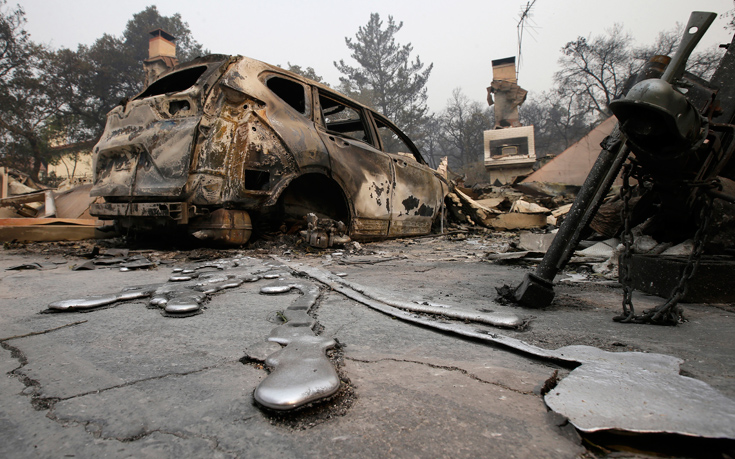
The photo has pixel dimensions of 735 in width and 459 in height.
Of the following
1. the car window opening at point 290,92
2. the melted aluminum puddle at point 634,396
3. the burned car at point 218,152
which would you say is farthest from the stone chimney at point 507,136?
the melted aluminum puddle at point 634,396

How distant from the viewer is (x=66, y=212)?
6340 mm

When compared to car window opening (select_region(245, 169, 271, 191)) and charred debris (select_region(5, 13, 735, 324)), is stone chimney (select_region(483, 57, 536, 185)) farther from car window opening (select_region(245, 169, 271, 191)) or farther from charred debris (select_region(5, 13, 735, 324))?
car window opening (select_region(245, 169, 271, 191))

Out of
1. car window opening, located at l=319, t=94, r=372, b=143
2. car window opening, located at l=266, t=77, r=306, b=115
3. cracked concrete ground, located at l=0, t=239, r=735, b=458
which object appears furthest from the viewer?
car window opening, located at l=319, t=94, r=372, b=143

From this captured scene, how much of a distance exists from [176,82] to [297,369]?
12.1ft

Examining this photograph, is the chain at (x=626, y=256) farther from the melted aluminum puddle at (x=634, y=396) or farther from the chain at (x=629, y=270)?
the melted aluminum puddle at (x=634, y=396)

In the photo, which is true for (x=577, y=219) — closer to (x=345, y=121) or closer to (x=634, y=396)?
(x=634, y=396)

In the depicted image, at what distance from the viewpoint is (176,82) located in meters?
3.63

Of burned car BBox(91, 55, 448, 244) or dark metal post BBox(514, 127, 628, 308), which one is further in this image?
burned car BBox(91, 55, 448, 244)

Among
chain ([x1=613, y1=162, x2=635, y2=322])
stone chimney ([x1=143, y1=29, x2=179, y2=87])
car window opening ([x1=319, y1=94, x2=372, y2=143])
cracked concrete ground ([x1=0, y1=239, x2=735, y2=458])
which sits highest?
stone chimney ([x1=143, y1=29, x2=179, y2=87])

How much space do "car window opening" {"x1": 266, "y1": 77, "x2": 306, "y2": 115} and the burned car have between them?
0.04ft

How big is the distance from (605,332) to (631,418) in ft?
2.34

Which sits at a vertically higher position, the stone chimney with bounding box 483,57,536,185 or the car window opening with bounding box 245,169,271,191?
the stone chimney with bounding box 483,57,536,185

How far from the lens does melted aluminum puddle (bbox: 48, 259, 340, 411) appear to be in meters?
0.84

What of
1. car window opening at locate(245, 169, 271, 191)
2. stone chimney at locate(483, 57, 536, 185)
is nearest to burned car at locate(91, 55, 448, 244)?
car window opening at locate(245, 169, 271, 191)
